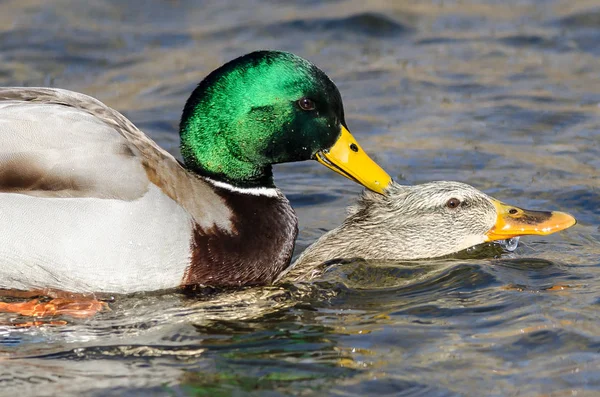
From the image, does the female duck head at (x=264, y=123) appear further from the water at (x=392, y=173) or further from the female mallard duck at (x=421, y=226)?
the water at (x=392, y=173)

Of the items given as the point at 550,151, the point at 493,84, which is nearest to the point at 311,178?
the point at 550,151

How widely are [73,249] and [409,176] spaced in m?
2.99

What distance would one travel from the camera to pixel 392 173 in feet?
25.2

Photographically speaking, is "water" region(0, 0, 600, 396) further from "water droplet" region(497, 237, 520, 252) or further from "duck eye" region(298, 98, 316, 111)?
"duck eye" region(298, 98, 316, 111)

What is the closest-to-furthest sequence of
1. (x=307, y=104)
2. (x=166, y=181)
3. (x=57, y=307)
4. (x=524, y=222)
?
(x=57, y=307) < (x=166, y=181) < (x=307, y=104) < (x=524, y=222)

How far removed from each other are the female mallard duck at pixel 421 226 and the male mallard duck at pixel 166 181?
36 centimetres

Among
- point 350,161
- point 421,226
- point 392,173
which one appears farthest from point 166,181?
point 392,173

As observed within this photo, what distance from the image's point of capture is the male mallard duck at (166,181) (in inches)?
207

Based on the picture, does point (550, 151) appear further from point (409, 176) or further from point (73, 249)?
point (73, 249)

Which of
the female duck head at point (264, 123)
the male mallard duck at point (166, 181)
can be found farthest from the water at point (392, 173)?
the female duck head at point (264, 123)

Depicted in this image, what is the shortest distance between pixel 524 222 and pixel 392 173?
5.55 feet

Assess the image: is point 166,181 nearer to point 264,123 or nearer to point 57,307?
point 264,123

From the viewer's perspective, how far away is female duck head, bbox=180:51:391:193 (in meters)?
5.67

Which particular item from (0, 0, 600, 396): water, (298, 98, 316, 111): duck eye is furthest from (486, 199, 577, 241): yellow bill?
(298, 98, 316, 111): duck eye
